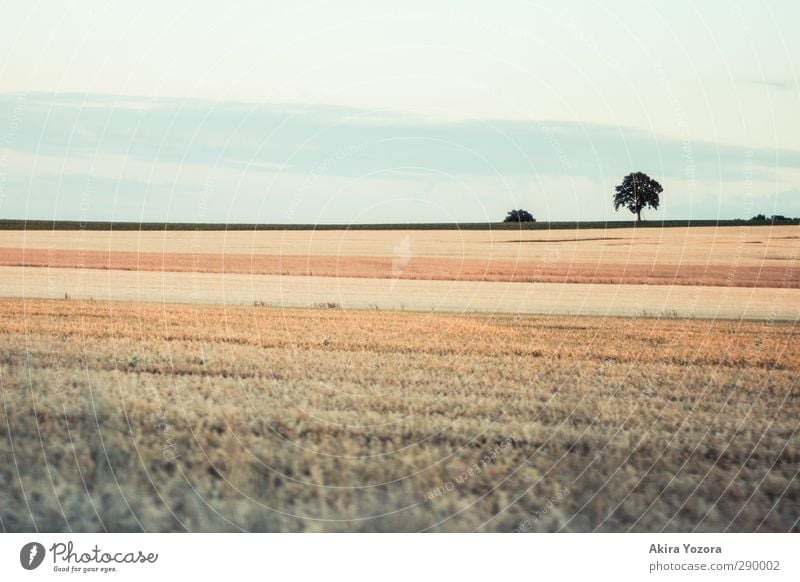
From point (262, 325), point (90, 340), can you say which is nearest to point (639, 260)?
point (262, 325)

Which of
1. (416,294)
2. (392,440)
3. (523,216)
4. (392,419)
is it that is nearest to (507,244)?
(523,216)

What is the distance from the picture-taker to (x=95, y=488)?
8430 millimetres

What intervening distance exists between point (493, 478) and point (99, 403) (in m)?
4.84

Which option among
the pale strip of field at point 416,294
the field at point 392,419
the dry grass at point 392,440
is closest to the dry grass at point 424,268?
the pale strip of field at point 416,294

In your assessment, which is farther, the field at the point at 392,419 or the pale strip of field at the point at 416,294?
the pale strip of field at the point at 416,294

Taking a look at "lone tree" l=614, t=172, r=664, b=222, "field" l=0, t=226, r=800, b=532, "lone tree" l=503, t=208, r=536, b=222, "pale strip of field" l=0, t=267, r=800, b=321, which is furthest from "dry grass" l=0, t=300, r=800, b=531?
"lone tree" l=503, t=208, r=536, b=222

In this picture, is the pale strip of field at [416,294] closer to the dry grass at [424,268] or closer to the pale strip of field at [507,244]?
the dry grass at [424,268]

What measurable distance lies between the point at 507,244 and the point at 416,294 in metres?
20.6

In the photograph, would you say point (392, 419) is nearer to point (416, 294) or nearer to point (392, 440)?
point (392, 440)

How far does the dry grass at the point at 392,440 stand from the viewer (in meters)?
8.14

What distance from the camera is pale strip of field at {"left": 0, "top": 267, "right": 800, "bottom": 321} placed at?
91.5 ft

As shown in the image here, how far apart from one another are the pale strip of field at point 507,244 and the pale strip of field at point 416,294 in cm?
711

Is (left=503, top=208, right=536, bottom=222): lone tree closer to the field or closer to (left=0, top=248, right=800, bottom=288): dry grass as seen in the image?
(left=0, top=248, right=800, bottom=288): dry grass

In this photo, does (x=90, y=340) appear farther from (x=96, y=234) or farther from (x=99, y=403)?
(x=96, y=234)
